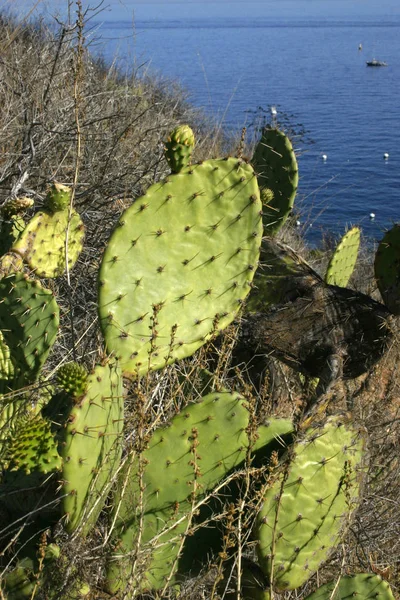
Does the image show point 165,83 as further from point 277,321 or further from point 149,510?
point 149,510

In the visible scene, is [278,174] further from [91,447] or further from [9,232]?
[91,447]

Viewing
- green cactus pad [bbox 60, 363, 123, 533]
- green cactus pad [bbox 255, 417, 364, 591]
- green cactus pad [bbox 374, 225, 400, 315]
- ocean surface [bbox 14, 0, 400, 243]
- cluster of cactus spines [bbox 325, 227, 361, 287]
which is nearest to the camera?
green cactus pad [bbox 60, 363, 123, 533]

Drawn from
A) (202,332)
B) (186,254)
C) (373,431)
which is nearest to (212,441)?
(202,332)

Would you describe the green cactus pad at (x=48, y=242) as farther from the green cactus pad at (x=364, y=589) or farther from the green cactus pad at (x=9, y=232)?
the green cactus pad at (x=364, y=589)

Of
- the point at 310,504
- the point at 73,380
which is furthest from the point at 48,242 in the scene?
the point at 310,504

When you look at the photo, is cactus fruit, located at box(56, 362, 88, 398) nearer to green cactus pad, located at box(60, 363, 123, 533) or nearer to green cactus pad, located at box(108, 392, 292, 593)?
green cactus pad, located at box(60, 363, 123, 533)

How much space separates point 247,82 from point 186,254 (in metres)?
21.1

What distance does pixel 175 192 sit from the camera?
210 centimetres

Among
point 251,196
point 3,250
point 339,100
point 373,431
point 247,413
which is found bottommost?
point 339,100

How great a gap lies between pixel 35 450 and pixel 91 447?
0.42 feet

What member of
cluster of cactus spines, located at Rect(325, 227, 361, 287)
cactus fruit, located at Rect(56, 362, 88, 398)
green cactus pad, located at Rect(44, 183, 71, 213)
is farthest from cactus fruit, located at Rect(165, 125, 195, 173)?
cluster of cactus spines, located at Rect(325, 227, 361, 287)

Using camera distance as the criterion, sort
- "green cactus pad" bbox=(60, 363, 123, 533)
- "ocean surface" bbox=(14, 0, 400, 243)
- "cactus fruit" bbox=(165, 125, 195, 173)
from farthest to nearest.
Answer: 1. "ocean surface" bbox=(14, 0, 400, 243)
2. "cactus fruit" bbox=(165, 125, 195, 173)
3. "green cactus pad" bbox=(60, 363, 123, 533)

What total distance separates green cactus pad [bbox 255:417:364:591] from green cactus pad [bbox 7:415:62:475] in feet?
1.74

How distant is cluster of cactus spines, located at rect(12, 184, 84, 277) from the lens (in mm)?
2344
